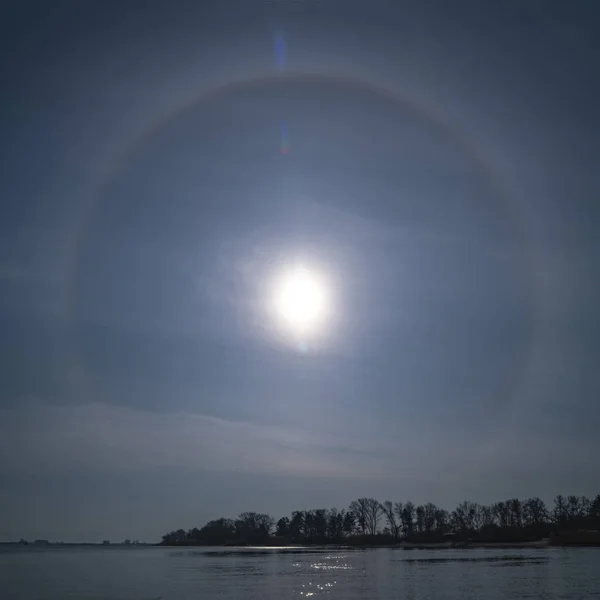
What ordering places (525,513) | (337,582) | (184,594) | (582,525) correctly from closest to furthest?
(184,594)
(337,582)
(582,525)
(525,513)

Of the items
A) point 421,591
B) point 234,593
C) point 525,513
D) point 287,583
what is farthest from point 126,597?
point 525,513

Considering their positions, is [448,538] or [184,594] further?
[448,538]

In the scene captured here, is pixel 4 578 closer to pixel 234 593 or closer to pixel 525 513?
pixel 234 593

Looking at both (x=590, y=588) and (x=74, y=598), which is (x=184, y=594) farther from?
(x=590, y=588)

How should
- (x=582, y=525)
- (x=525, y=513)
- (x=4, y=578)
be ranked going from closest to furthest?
(x=4, y=578)
(x=582, y=525)
(x=525, y=513)

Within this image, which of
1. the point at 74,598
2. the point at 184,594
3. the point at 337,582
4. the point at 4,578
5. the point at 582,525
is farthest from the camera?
the point at 582,525

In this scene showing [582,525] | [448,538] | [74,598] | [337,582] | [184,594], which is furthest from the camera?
[448,538]

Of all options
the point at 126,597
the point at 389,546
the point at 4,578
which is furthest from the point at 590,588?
the point at 389,546

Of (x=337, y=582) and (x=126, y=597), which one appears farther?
(x=337, y=582)
